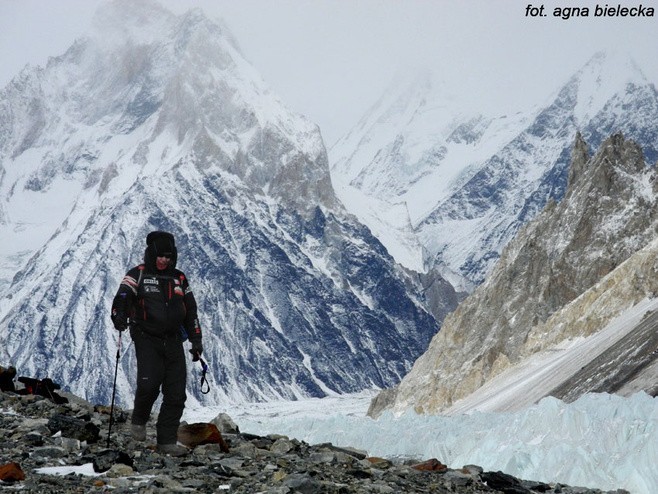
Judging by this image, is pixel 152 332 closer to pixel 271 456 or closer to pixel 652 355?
pixel 271 456

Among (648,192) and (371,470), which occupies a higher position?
(648,192)

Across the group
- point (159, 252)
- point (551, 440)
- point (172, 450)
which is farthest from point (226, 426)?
point (551, 440)

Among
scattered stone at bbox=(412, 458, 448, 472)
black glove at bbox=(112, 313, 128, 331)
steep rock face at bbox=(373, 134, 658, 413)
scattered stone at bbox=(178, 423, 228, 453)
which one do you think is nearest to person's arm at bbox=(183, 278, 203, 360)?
black glove at bbox=(112, 313, 128, 331)

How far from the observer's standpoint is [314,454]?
1884 centimetres

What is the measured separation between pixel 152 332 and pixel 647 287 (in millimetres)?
72192

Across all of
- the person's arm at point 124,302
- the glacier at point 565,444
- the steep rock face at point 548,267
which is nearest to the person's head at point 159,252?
the person's arm at point 124,302

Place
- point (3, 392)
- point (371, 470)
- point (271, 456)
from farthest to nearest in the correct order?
point (3, 392)
point (271, 456)
point (371, 470)

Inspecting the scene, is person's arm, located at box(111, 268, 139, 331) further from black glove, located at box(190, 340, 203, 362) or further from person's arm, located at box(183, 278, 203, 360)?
black glove, located at box(190, 340, 203, 362)

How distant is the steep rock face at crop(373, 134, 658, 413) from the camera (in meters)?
125

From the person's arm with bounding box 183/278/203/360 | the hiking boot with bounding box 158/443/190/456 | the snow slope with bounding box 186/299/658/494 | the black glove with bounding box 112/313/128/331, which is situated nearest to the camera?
the hiking boot with bounding box 158/443/190/456

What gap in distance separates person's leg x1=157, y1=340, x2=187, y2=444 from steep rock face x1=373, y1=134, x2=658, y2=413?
94220mm

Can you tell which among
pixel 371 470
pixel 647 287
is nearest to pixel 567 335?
pixel 647 287

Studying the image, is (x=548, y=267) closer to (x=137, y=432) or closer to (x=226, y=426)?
(x=226, y=426)

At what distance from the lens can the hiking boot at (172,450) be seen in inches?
711
